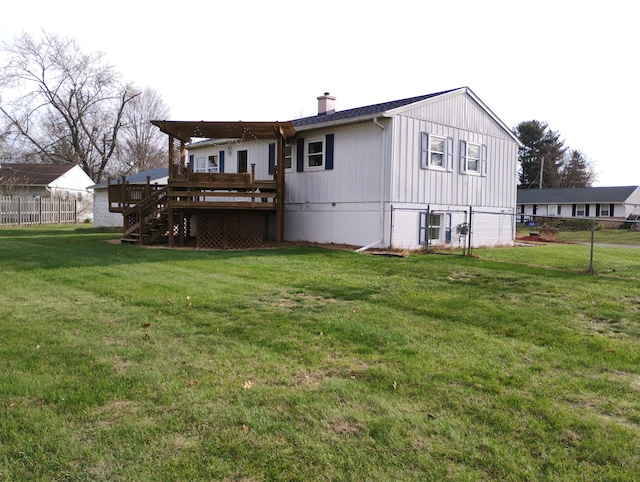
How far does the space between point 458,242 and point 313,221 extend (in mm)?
4757

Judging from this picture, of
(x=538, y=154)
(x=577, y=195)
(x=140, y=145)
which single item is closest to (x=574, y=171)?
(x=538, y=154)

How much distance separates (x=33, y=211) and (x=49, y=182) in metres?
7.28

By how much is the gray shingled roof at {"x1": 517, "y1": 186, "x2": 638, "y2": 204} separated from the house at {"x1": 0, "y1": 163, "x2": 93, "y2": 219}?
127ft

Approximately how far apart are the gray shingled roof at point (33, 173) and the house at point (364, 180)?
1045 inches

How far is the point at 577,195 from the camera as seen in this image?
149ft

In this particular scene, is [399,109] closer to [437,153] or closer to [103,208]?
[437,153]

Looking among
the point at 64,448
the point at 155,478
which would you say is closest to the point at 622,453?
the point at 155,478

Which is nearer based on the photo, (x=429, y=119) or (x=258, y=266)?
(x=258, y=266)

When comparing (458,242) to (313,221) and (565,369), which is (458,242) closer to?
(313,221)

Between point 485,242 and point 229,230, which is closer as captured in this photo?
point 229,230

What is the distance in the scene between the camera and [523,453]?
9.41 feet

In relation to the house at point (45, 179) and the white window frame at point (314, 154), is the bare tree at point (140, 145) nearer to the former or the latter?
the house at point (45, 179)

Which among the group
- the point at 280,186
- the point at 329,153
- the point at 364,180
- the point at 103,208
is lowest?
the point at 103,208

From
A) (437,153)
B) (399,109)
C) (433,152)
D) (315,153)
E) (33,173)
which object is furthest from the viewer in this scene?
(33,173)
